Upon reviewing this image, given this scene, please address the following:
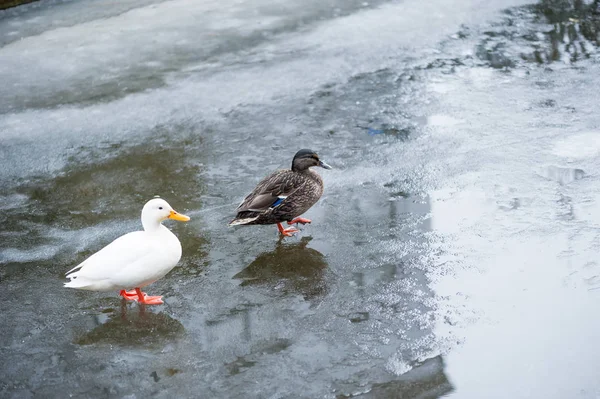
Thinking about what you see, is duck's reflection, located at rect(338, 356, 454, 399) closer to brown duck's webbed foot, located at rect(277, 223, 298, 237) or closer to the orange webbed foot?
the orange webbed foot

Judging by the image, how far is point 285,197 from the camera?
237 inches

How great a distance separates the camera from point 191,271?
570cm

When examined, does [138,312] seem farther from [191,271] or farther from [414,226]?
[414,226]

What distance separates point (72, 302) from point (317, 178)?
2.06 m

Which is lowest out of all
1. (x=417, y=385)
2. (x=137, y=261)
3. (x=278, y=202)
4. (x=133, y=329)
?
(x=417, y=385)

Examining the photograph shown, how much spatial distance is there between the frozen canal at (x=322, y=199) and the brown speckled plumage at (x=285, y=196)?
224 mm

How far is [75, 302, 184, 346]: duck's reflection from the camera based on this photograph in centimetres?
496

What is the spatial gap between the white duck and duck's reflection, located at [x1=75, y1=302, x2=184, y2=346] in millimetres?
145

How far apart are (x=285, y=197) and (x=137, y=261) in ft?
4.42

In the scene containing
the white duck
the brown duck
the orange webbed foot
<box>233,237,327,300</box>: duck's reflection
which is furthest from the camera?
the brown duck

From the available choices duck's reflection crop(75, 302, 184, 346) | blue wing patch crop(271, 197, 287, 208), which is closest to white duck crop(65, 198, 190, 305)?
duck's reflection crop(75, 302, 184, 346)

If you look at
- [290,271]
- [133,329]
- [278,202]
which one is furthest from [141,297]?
[278,202]

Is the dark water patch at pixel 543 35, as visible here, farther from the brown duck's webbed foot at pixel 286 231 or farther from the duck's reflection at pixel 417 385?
the duck's reflection at pixel 417 385

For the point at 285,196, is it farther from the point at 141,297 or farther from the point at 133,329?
the point at 133,329
